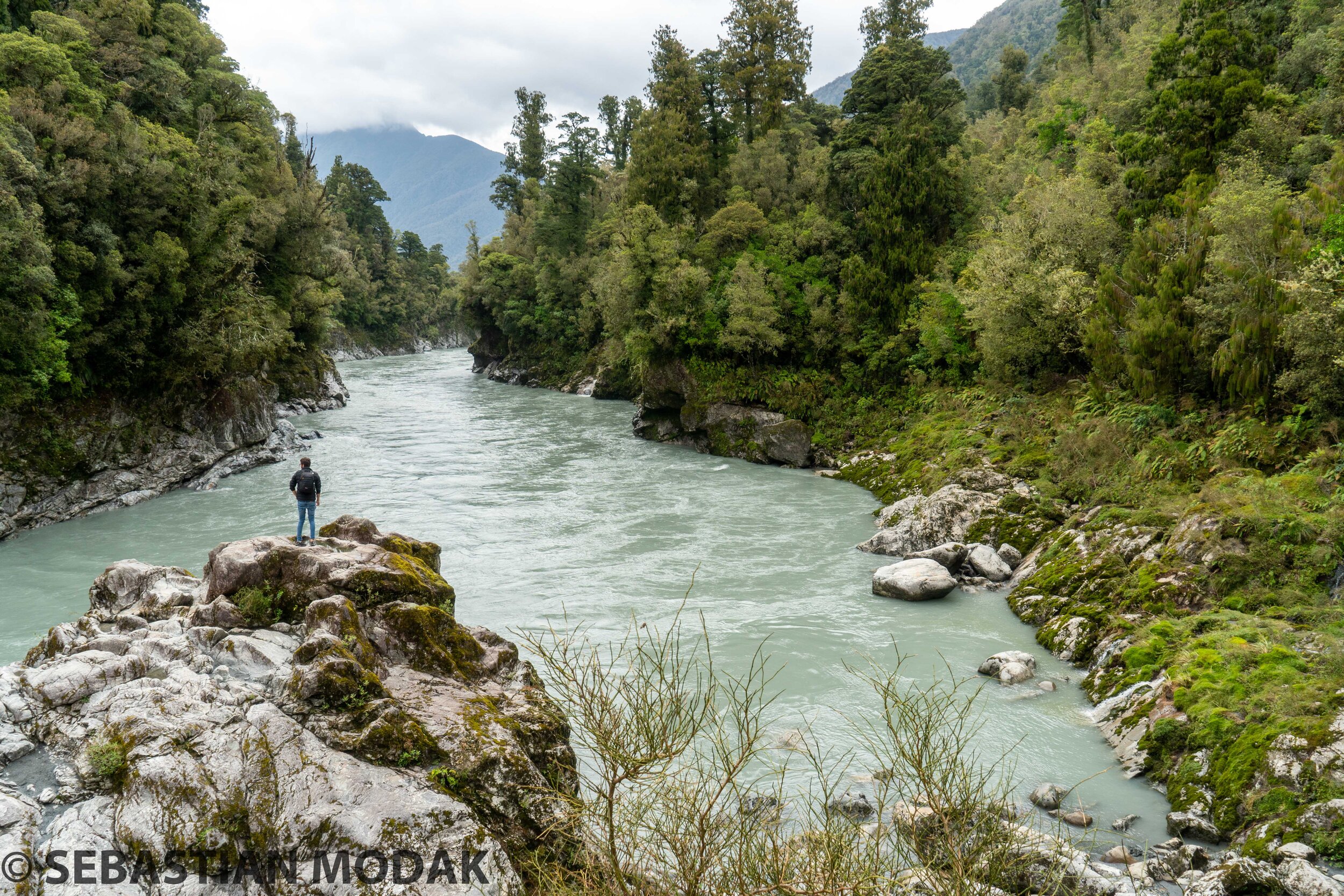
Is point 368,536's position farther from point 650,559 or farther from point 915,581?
point 915,581

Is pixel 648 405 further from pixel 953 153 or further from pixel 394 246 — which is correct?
pixel 394 246

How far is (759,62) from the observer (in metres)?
41.8

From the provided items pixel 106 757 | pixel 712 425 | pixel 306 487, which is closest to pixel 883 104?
pixel 712 425

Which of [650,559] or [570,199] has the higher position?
[570,199]

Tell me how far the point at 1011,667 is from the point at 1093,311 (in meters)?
12.2

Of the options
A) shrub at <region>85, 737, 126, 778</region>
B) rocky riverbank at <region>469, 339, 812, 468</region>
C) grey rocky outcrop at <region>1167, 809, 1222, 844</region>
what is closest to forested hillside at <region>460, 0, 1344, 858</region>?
grey rocky outcrop at <region>1167, 809, 1222, 844</region>

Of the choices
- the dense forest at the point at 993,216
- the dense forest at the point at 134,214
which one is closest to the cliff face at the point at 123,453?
the dense forest at the point at 134,214

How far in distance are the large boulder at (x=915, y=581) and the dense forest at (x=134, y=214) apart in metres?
22.1

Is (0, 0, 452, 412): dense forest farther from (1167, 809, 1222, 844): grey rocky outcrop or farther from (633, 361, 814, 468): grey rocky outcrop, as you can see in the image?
(1167, 809, 1222, 844): grey rocky outcrop

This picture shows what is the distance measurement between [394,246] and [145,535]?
91568 mm

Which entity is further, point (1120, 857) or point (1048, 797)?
point (1048, 797)

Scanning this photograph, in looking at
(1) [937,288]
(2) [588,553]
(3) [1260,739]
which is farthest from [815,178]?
(3) [1260,739]

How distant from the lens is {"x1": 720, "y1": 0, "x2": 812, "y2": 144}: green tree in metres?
41.2

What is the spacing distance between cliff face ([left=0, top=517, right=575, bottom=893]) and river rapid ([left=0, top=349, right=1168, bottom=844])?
4478mm
